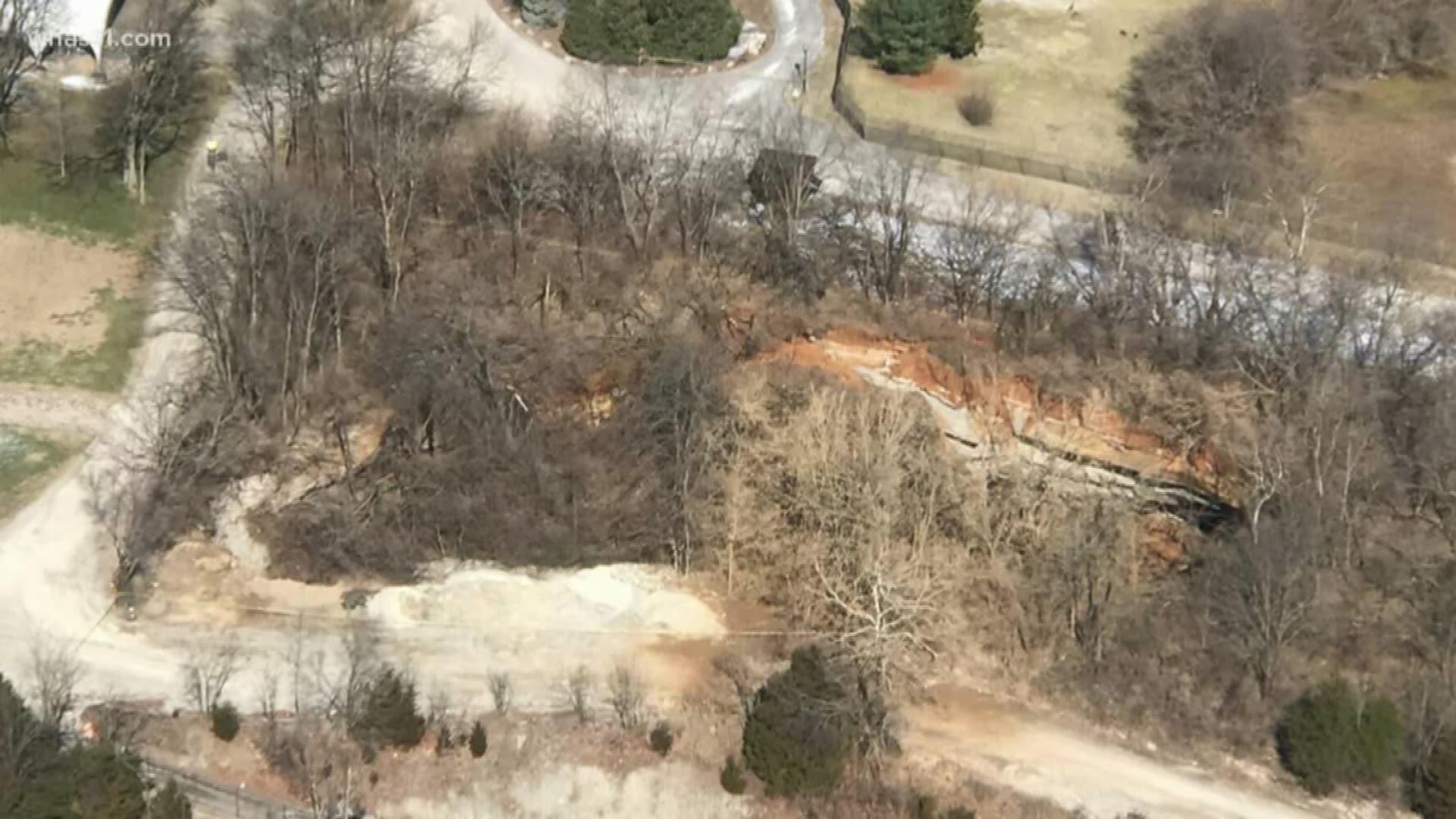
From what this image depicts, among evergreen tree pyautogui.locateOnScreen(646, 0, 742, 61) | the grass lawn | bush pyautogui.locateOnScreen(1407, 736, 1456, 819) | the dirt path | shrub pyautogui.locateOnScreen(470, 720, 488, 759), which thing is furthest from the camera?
evergreen tree pyautogui.locateOnScreen(646, 0, 742, 61)

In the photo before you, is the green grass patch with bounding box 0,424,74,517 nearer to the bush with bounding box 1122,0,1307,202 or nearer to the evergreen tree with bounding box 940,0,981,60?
the evergreen tree with bounding box 940,0,981,60

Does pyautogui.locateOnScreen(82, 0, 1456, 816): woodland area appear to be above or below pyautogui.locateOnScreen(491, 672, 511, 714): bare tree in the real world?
above

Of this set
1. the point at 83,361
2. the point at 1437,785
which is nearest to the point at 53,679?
the point at 83,361

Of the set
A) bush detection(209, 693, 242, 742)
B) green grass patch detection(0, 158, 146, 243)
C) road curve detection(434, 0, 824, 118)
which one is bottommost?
bush detection(209, 693, 242, 742)

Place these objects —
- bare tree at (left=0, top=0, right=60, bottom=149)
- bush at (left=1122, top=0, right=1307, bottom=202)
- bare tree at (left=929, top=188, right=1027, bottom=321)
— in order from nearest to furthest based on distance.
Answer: bare tree at (left=929, top=188, right=1027, bottom=321)
bush at (left=1122, top=0, right=1307, bottom=202)
bare tree at (left=0, top=0, right=60, bottom=149)

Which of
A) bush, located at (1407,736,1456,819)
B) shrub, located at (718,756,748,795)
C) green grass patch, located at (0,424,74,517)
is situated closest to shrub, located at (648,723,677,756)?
shrub, located at (718,756,748,795)

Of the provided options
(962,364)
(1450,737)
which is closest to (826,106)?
(962,364)

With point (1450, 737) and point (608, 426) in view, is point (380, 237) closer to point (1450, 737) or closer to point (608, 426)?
point (608, 426)

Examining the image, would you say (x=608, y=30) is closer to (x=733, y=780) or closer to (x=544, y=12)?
(x=544, y=12)
